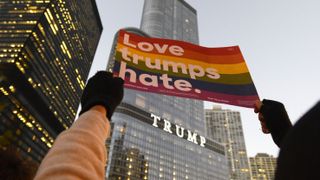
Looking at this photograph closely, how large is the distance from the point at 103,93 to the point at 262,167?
196m

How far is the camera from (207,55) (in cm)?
648

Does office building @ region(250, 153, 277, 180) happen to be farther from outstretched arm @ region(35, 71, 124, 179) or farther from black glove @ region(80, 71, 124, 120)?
outstretched arm @ region(35, 71, 124, 179)

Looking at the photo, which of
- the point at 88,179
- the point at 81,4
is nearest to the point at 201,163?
the point at 81,4

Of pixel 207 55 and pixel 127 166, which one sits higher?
pixel 127 166

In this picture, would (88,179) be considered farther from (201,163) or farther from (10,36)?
(201,163)

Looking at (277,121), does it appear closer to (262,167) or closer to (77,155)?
(77,155)

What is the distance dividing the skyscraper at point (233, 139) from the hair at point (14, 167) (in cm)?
17628

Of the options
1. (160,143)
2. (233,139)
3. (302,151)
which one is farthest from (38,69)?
(233,139)

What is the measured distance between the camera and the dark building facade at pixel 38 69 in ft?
267

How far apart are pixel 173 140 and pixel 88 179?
371 ft

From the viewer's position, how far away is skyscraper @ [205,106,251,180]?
165m

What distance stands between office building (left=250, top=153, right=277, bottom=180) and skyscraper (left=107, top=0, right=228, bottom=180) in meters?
58.5

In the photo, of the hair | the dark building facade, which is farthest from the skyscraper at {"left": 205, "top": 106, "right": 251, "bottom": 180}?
the hair

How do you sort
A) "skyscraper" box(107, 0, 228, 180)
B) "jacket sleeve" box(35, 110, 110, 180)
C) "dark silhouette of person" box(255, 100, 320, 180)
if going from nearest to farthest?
1. "dark silhouette of person" box(255, 100, 320, 180)
2. "jacket sleeve" box(35, 110, 110, 180)
3. "skyscraper" box(107, 0, 228, 180)
